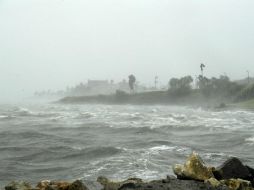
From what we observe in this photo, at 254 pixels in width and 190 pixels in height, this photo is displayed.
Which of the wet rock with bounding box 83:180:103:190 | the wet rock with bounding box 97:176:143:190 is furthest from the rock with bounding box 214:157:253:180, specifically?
the wet rock with bounding box 83:180:103:190

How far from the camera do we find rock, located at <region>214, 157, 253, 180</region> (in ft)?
55.7

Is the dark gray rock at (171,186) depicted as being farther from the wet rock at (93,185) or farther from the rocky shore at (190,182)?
the wet rock at (93,185)

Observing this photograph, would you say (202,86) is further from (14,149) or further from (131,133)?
(14,149)

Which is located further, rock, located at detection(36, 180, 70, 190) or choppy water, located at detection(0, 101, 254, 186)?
choppy water, located at detection(0, 101, 254, 186)

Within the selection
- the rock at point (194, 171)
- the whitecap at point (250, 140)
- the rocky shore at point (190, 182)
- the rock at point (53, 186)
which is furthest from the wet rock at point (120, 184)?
the whitecap at point (250, 140)

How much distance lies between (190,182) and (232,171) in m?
2.60

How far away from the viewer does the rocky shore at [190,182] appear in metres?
14.6

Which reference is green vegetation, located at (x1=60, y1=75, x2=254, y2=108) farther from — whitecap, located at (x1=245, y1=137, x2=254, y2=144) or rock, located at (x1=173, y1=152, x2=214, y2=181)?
rock, located at (x1=173, y1=152, x2=214, y2=181)

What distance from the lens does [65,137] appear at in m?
38.4

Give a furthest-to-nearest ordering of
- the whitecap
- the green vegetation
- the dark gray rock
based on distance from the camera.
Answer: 1. the green vegetation
2. the whitecap
3. the dark gray rock

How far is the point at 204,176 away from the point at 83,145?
717 inches

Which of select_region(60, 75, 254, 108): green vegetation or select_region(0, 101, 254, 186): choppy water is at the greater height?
select_region(60, 75, 254, 108): green vegetation

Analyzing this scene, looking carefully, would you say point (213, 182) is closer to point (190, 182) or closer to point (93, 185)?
point (190, 182)

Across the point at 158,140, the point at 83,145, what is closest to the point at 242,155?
the point at 158,140
